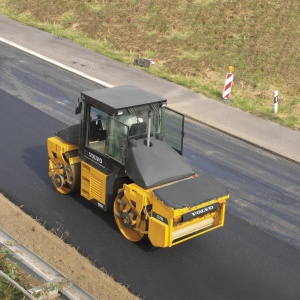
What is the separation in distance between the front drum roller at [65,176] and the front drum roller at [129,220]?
4.64 feet

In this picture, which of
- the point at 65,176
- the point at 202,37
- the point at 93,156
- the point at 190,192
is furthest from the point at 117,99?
the point at 202,37

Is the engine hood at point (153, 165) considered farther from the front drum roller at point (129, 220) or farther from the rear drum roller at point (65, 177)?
the rear drum roller at point (65, 177)

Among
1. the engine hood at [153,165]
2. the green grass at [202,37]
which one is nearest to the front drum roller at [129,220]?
the engine hood at [153,165]

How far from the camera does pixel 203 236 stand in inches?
435

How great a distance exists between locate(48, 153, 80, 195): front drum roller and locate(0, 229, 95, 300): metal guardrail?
196cm

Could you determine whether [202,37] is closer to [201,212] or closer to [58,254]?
[201,212]

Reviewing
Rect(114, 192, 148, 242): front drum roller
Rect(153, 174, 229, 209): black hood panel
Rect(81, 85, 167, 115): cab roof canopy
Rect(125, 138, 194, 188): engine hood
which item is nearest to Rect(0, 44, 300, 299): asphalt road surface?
Rect(114, 192, 148, 242): front drum roller

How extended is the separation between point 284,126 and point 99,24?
10915 mm

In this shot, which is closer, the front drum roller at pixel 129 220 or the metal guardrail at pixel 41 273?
the metal guardrail at pixel 41 273

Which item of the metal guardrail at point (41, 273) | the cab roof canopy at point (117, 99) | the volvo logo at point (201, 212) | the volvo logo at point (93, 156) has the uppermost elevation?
the cab roof canopy at point (117, 99)

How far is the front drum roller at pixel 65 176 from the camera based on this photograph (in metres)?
11.7

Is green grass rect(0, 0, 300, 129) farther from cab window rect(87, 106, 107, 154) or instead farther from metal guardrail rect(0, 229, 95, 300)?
metal guardrail rect(0, 229, 95, 300)

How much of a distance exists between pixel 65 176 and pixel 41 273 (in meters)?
3.10

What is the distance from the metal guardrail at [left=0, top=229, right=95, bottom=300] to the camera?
8.73 metres
